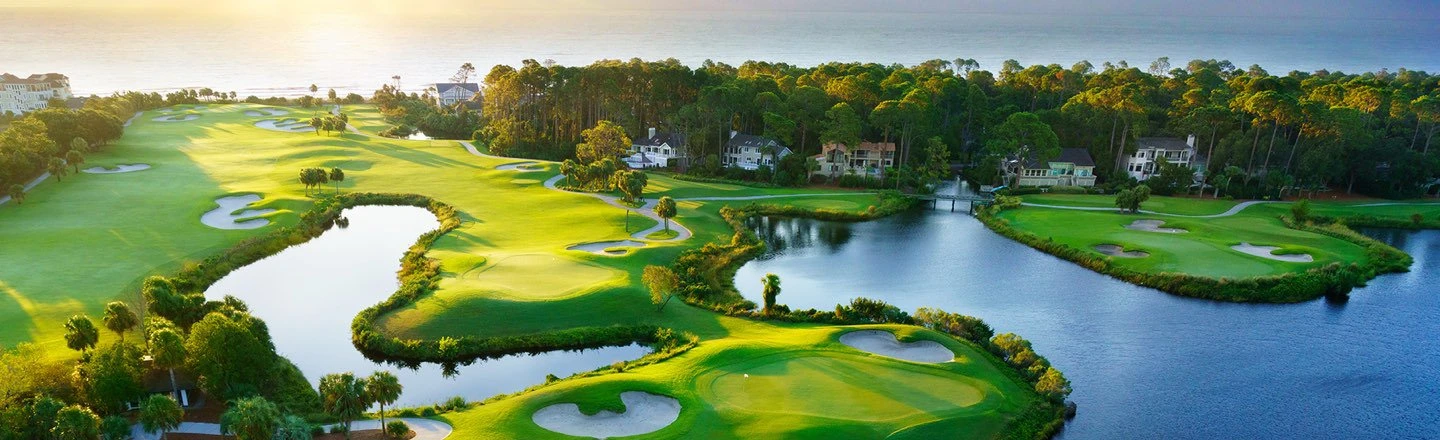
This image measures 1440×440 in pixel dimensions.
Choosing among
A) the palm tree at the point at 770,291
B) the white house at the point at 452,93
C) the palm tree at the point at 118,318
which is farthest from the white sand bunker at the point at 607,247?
the white house at the point at 452,93

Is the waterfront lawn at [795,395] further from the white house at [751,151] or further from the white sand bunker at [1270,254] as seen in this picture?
the white house at [751,151]

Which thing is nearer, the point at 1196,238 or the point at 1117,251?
the point at 1117,251

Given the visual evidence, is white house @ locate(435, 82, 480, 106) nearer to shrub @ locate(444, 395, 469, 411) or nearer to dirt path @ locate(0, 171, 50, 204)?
dirt path @ locate(0, 171, 50, 204)

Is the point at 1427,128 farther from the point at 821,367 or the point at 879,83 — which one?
the point at 821,367

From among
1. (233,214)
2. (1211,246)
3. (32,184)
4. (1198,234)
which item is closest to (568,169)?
(233,214)

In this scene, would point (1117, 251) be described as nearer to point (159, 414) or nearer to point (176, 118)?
point (159, 414)

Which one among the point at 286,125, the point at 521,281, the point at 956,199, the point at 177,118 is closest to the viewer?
the point at 521,281

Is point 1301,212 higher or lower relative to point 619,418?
higher
